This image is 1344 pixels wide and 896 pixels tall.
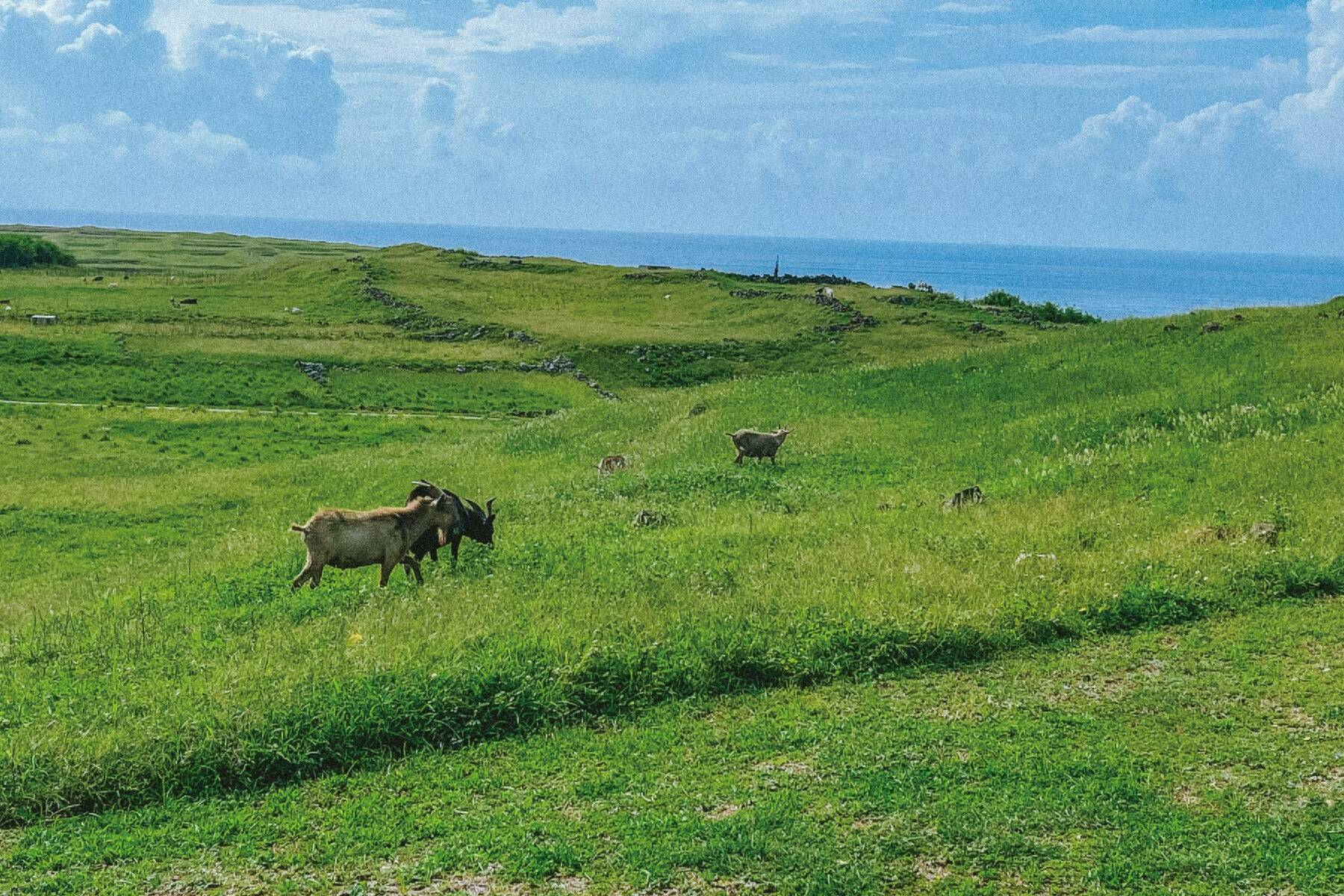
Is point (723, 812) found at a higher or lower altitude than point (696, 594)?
lower

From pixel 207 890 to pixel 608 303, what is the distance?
285 feet

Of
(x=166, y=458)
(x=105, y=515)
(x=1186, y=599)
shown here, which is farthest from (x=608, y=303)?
(x=1186, y=599)

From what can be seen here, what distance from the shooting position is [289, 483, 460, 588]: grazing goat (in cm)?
1569

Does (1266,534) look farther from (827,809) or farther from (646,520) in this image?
(646,520)

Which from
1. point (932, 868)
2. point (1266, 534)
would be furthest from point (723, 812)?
point (1266, 534)

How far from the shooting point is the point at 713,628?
1338 centimetres

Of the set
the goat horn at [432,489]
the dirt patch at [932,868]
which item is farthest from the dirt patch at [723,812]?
the goat horn at [432,489]

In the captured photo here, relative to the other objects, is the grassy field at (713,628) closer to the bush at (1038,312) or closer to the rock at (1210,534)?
the rock at (1210,534)

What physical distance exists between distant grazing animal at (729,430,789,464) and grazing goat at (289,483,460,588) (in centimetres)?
1264

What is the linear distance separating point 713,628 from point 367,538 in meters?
5.73

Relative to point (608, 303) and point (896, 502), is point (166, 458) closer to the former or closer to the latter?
point (896, 502)

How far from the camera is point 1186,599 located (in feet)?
47.8

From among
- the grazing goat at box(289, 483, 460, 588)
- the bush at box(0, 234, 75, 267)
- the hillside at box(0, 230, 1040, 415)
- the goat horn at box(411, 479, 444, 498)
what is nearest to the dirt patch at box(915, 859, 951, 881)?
the grazing goat at box(289, 483, 460, 588)

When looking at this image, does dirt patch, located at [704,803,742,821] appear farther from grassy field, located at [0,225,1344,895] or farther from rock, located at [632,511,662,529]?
rock, located at [632,511,662,529]
